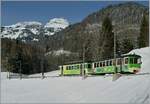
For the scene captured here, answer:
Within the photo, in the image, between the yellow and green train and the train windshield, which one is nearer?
the yellow and green train

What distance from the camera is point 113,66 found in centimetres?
4731

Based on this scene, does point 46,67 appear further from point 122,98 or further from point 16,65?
point 122,98

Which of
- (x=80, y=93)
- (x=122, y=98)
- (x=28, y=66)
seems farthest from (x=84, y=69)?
(x=28, y=66)

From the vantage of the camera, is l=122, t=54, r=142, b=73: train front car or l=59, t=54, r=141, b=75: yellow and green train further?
l=59, t=54, r=141, b=75: yellow and green train

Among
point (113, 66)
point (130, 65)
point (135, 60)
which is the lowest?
point (113, 66)

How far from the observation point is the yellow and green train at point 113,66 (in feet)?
150

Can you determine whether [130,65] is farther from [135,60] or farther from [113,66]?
[113,66]

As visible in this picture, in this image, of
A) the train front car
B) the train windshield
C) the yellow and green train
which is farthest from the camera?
the train windshield

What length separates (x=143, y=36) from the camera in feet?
327

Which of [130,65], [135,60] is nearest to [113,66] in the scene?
[130,65]

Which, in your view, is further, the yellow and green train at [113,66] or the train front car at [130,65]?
the yellow and green train at [113,66]

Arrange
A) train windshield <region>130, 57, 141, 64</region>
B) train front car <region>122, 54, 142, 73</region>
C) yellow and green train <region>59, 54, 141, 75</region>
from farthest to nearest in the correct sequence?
1. train windshield <region>130, 57, 141, 64</region>
2. yellow and green train <region>59, 54, 141, 75</region>
3. train front car <region>122, 54, 142, 73</region>

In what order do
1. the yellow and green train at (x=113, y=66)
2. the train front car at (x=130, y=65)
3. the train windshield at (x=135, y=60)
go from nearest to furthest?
the train front car at (x=130, y=65), the yellow and green train at (x=113, y=66), the train windshield at (x=135, y=60)

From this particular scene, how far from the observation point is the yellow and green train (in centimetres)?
4581
